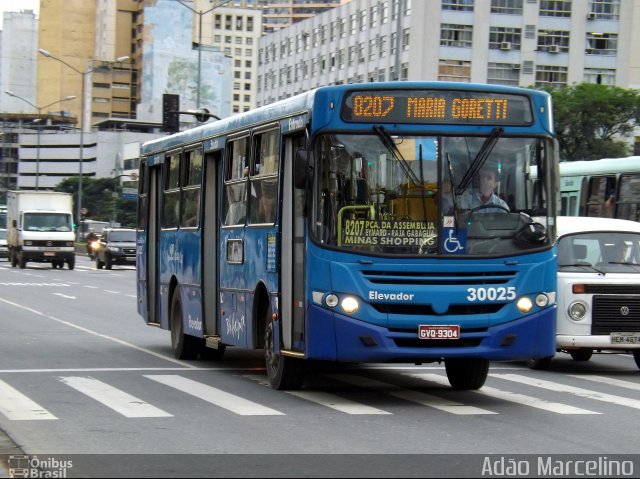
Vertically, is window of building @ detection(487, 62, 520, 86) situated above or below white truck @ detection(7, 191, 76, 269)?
above

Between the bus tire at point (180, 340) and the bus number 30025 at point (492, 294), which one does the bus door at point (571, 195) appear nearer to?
the bus tire at point (180, 340)

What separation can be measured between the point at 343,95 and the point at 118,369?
A: 5099 mm

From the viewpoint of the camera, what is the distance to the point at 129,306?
1196 inches

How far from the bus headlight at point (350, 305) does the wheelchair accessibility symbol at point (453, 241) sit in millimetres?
952

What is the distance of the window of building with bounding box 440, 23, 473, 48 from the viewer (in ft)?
304

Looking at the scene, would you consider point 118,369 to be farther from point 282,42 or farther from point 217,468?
point 282,42

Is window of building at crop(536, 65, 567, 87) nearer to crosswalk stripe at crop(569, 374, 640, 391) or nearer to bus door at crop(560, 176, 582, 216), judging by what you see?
bus door at crop(560, 176, 582, 216)

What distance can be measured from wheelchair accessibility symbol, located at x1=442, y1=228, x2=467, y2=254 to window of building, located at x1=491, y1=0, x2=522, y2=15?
84.1 metres

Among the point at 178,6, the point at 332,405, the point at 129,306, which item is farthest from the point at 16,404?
the point at 178,6

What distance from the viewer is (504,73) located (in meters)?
95.7

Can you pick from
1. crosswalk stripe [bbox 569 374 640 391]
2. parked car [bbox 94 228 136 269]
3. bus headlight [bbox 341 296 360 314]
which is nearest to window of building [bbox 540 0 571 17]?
parked car [bbox 94 228 136 269]

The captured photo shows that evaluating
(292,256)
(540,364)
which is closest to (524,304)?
(292,256)

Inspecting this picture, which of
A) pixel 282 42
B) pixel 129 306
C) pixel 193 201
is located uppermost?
pixel 282 42

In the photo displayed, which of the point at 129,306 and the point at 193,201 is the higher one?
the point at 193,201
